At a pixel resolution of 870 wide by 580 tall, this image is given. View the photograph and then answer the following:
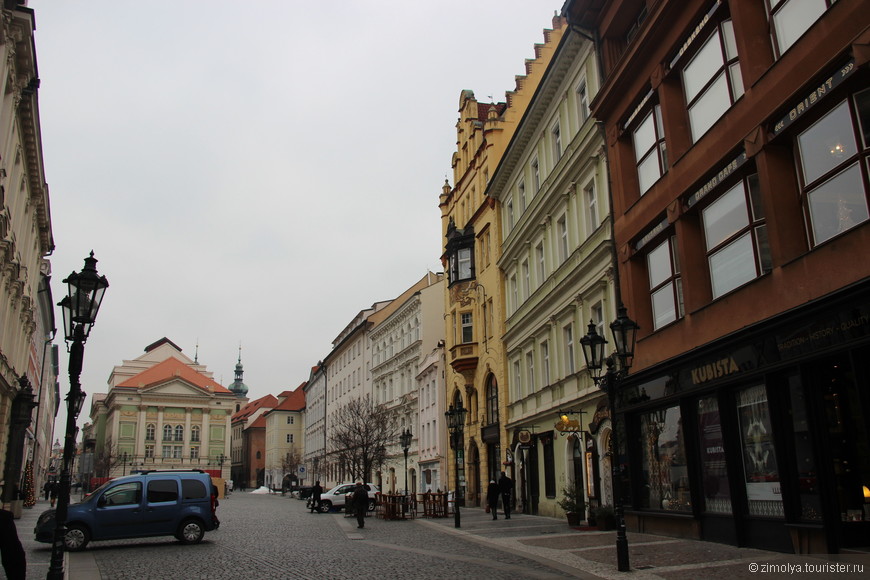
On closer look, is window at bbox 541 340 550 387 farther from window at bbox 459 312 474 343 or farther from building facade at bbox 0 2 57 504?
building facade at bbox 0 2 57 504

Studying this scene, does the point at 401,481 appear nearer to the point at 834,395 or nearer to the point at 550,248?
the point at 550,248

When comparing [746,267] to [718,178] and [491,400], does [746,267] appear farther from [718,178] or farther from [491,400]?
[491,400]

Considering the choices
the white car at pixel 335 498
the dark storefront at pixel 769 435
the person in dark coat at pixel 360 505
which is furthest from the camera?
the white car at pixel 335 498

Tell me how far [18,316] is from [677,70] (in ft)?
99.3

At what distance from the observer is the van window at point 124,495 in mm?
19078

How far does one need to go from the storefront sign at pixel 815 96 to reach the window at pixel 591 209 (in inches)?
410

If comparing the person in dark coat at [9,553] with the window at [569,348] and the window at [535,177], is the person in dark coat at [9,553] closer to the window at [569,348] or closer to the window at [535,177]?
the window at [569,348]

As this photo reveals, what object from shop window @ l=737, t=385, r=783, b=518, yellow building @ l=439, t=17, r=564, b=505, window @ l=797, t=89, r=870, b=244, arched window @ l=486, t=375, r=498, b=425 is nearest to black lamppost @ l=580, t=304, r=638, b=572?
shop window @ l=737, t=385, r=783, b=518

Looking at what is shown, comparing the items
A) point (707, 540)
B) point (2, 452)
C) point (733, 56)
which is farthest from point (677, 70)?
point (2, 452)

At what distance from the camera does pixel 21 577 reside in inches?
338

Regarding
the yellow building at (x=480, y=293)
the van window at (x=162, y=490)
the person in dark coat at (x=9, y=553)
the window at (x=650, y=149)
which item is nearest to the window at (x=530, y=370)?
the yellow building at (x=480, y=293)

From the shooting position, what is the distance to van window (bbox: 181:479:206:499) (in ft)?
65.5

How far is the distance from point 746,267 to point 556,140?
1464 centimetres

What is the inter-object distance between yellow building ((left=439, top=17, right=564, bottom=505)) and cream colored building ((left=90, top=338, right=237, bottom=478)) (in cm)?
7950
